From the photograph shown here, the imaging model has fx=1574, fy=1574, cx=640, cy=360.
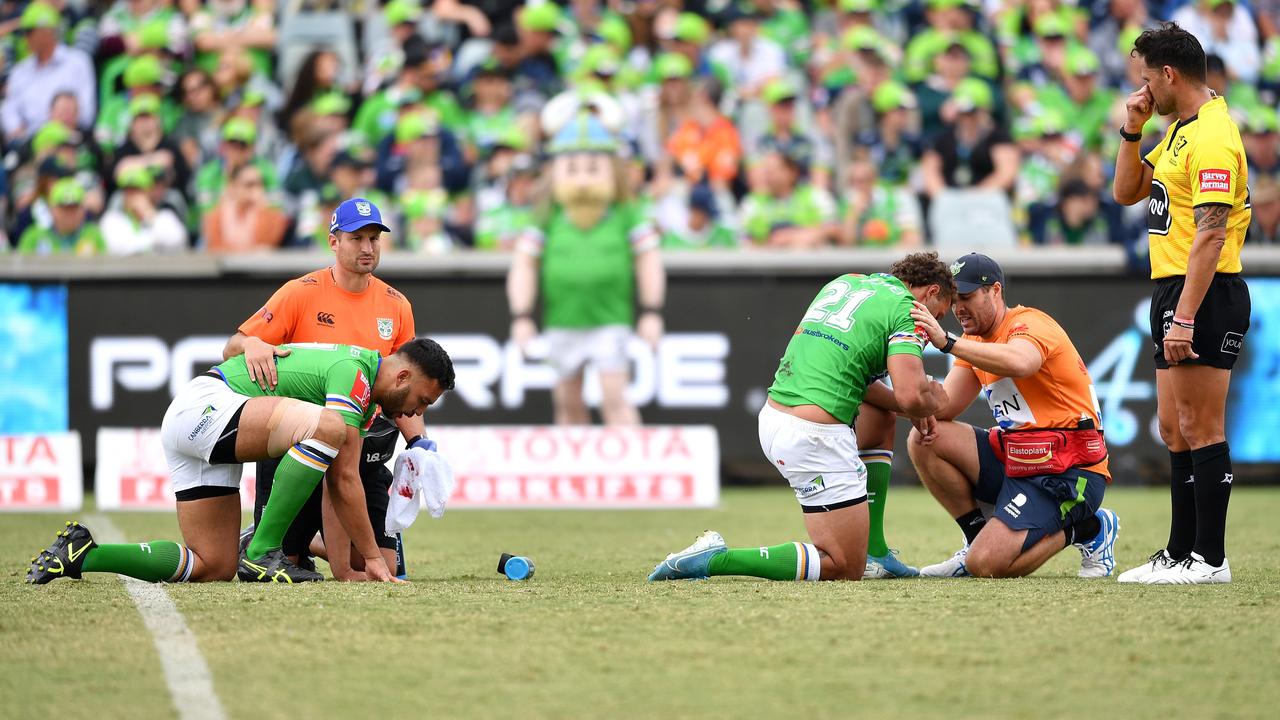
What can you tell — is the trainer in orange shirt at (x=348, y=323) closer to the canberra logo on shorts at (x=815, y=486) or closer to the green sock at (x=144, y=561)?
the green sock at (x=144, y=561)

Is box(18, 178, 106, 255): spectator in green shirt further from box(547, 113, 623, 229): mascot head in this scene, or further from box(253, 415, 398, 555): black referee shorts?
box(253, 415, 398, 555): black referee shorts

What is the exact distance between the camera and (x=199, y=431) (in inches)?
271

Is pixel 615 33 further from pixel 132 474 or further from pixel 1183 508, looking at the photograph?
pixel 1183 508

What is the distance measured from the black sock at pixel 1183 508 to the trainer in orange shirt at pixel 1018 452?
1.38 ft

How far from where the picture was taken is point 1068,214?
14.6m

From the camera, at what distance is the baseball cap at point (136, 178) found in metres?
14.7

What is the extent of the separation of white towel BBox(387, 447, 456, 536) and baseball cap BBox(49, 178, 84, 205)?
851 centimetres

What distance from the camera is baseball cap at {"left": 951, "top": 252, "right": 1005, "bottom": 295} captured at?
723 centimetres

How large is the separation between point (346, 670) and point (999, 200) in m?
10.9

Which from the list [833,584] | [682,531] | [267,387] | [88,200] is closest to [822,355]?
[833,584]

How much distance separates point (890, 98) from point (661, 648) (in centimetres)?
1128

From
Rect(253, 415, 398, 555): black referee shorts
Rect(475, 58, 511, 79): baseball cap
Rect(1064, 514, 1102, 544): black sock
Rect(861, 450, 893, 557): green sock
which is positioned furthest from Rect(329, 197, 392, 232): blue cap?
Rect(475, 58, 511, 79): baseball cap

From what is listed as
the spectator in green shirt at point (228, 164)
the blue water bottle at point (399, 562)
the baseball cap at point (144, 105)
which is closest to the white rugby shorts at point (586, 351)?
the spectator in green shirt at point (228, 164)

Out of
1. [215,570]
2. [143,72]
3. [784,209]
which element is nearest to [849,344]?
[215,570]
